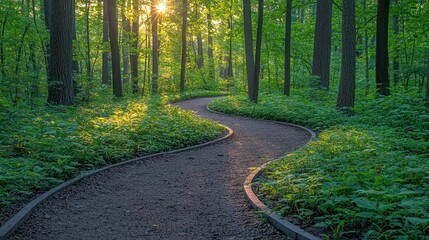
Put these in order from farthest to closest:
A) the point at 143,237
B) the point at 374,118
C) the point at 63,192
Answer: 1. the point at 374,118
2. the point at 63,192
3. the point at 143,237

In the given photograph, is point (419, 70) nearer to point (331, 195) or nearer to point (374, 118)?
point (374, 118)

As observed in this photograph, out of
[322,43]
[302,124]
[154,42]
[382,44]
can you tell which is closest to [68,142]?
[302,124]

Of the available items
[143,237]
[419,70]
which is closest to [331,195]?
[143,237]

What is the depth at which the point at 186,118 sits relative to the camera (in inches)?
481

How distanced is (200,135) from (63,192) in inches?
206

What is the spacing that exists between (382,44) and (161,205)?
34.1 feet

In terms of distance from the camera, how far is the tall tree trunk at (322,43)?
1620 cm

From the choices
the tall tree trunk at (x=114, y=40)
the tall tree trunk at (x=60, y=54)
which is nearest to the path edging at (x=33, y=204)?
the tall tree trunk at (x=60, y=54)

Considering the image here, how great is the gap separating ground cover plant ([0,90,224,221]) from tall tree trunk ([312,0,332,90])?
8101 mm

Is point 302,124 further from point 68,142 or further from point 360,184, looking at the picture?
point 68,142

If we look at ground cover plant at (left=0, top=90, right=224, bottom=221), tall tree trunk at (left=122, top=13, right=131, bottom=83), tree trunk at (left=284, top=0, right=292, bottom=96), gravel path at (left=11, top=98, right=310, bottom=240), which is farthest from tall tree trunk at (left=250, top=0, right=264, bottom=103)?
tall tree trunk at (left=122, top=13, right=131, bottom=83)

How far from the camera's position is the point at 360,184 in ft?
14.5

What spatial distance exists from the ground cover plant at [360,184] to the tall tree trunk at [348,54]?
232cm

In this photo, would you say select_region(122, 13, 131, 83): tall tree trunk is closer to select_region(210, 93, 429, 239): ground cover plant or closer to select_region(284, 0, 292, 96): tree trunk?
select_region(284, 0, 292, 96): tree trunk
